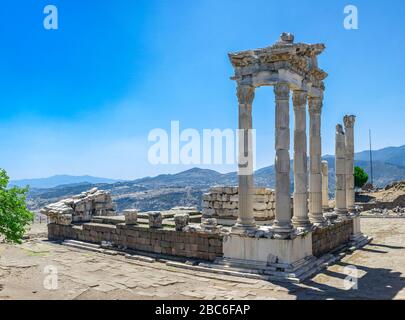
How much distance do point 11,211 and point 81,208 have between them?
10334mm

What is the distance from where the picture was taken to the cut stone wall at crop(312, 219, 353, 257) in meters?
14.7

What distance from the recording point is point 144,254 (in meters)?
15.8

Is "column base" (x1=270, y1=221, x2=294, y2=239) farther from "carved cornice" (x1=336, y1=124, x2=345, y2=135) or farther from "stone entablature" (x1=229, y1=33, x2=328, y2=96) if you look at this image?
"carved cornice" (x1=336, y1=124, x2=345, y2=135)

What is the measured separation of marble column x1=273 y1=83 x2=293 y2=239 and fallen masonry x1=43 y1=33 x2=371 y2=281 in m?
0.03

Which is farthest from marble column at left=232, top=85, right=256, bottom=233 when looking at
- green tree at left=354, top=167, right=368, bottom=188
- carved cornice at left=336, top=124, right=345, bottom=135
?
green tree at left=354, top=167, right=368, bottom=188

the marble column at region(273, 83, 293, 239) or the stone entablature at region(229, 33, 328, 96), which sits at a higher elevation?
the stone entablature at region(229, 33, 328, 96)

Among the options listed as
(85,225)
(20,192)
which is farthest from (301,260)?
(85,225)

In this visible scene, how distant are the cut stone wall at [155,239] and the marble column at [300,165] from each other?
283cm

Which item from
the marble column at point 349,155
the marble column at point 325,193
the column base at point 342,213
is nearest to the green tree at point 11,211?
the column base at point 342,213

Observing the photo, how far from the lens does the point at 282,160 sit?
1320cm

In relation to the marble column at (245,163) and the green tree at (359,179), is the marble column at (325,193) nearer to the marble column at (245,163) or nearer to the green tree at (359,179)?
the marble column at (245,163)

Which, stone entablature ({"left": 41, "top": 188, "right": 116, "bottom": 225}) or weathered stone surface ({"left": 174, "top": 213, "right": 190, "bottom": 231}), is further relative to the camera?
stone entablature ({"left": 41, "top": 188, "right": 116, "bottom": 225})
